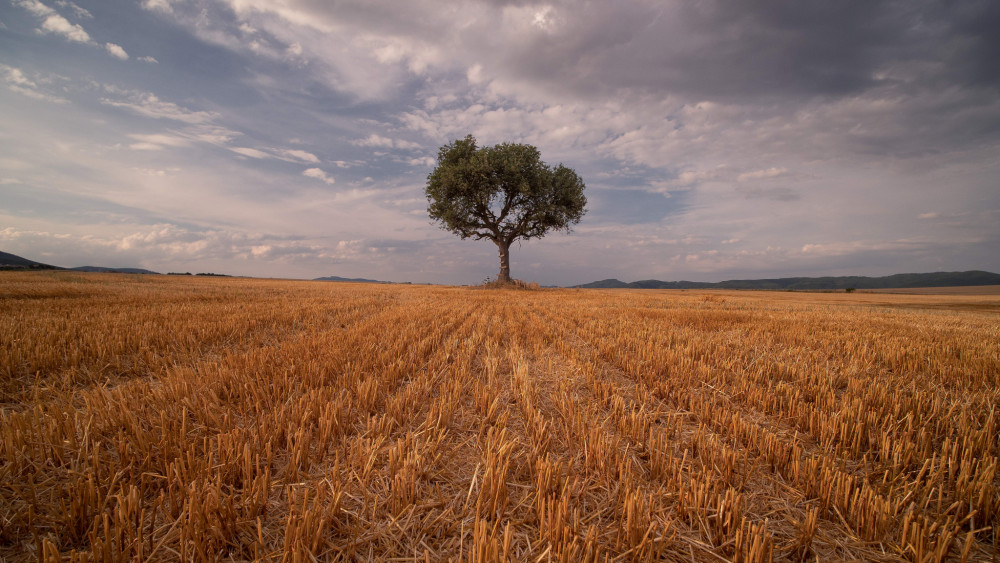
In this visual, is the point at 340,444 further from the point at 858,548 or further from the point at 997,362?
the point at 997,362

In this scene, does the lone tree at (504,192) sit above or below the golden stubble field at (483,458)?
above

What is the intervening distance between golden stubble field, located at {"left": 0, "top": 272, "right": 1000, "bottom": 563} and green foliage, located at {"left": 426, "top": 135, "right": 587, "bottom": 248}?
76.7ft

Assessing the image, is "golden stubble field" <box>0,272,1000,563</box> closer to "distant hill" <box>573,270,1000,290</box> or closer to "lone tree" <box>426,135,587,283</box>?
"lone tree" <box>426,135,587,283</box>

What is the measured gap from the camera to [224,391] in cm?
291

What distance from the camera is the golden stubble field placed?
1391mm

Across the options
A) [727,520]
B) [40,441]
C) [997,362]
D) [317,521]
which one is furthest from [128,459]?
[997,362]

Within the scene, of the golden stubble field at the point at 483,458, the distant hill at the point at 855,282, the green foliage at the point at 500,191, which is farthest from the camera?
the distant hill at the point at 855,282

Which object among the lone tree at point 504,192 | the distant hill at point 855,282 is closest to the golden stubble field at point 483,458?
the lone tree at point 504,192

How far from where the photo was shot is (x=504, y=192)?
28625mm

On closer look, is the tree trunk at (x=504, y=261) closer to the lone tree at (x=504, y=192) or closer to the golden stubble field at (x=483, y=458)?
the lone tree at (x=504, y=192)

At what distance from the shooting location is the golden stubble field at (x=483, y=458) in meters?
1.39

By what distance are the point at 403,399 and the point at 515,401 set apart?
3.22 feet

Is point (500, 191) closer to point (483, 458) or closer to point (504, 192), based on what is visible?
point (504, 192)

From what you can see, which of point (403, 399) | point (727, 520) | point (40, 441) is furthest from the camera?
point (403, 399)
